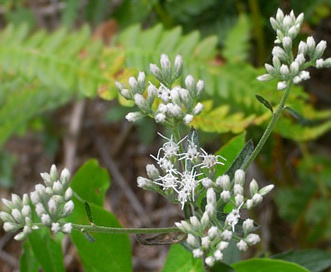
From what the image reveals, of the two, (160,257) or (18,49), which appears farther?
(160,257)

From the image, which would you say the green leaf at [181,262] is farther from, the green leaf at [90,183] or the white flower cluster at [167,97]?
the white flower cluster at [167,97]

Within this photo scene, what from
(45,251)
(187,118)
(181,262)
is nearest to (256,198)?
(187,118)

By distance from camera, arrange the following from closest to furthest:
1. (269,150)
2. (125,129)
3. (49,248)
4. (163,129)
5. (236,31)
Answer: (49,248) < (269,150) < (236,31) < (163,129) < (125,129)

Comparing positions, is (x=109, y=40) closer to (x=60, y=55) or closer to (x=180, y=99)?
(x=60, y=55)

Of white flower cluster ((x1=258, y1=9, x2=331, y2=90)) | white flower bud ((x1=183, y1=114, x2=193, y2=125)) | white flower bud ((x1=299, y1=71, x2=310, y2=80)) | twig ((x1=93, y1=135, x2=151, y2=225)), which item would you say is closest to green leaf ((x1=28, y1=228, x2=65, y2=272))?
white flower bud ((x1=183, y1=114, x2=193, y2=125))

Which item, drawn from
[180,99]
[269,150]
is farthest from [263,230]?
[180,99]

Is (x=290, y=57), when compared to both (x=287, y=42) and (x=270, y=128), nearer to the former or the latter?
(x=287, y=42)

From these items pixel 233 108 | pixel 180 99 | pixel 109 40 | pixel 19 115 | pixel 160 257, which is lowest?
pixel 160 257
